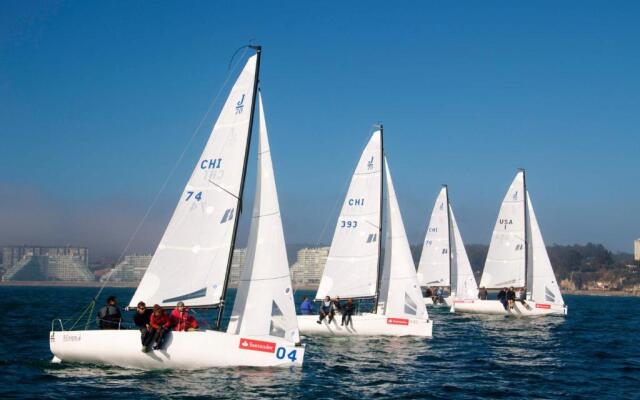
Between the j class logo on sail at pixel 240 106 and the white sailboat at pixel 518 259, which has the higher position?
the j class logo on sail at pixel 240 106

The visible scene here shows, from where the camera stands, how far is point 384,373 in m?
20.7

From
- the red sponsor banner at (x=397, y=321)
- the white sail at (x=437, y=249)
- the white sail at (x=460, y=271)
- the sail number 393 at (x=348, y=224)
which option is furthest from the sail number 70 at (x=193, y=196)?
the white sail at (x=437, y=249)

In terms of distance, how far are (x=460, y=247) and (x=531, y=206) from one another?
8485 mm

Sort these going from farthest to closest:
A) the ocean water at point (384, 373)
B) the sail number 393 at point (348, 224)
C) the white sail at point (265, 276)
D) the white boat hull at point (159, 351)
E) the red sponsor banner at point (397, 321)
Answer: the sail number 393 at point (348, 224) → the red sponsor banner at point (397, 321) → the white sail at point (265, 276) → the white boat hull at point (159, 351) → the ocean water at point (384, 373)

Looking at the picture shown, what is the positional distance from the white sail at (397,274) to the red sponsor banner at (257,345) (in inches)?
481

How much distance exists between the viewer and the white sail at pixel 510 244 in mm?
48781

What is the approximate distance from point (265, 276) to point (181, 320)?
247 cm

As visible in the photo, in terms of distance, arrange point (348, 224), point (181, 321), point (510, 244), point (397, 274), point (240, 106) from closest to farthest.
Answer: point (181, 321), point (240, 106), point (397, 274), point (348, 224), point (510, 244)

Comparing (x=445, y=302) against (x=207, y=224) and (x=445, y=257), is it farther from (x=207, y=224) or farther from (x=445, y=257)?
(x=207, y=224)

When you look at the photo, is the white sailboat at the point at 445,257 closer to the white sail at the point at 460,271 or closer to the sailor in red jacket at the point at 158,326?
the white sail at the point at 460,271

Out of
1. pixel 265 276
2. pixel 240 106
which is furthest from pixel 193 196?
pixel 265 276

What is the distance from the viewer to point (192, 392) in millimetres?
16219

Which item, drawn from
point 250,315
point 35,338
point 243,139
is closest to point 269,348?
point 250,315

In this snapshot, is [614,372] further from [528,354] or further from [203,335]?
[203,335]
